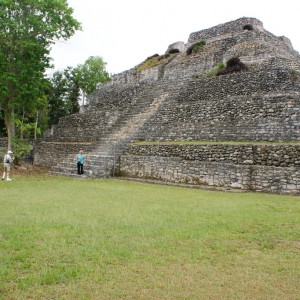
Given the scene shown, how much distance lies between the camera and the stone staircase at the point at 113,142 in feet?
56.0

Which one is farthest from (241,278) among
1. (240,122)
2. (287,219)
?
(240,122)

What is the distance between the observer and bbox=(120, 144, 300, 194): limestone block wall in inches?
455

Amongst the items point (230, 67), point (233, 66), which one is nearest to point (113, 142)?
point (230, 67)

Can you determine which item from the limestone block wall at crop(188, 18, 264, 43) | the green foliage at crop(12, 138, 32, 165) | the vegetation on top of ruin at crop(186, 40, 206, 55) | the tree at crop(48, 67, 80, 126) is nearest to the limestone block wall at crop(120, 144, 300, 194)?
the green foliage at crop(12, 138, 32, 165)

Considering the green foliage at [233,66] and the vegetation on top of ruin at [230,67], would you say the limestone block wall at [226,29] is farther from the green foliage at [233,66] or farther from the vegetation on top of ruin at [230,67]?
the green foliage at [233,66]

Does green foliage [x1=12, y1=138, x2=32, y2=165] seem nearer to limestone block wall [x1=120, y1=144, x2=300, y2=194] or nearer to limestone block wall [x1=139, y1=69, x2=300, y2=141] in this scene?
limestone block wall [x1=139, y1=69, x2=300, y2=141]

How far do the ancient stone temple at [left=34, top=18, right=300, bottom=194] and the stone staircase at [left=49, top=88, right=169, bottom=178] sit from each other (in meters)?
0.06

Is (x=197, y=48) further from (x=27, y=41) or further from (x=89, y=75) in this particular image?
(x=89, y=75)

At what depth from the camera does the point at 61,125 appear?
2477 centimetres

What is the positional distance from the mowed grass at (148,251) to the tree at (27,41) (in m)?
12.0

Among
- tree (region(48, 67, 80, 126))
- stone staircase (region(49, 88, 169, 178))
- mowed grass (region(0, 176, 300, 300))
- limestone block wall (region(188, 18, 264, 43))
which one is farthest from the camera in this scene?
tree (region(48, 67, 80, 126))

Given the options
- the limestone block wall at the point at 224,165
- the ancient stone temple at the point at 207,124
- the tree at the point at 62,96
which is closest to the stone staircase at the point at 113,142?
the ancient stone temple at the point at 207,124

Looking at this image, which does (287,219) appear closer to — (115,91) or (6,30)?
(6,30)

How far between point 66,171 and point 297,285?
15.2 meters
